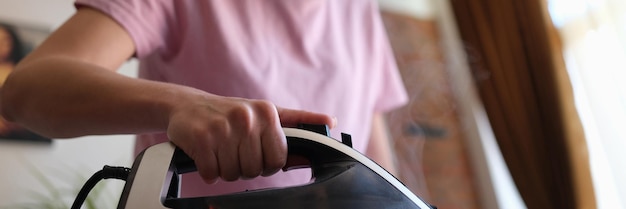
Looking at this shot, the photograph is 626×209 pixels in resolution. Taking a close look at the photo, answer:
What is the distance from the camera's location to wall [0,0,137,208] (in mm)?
1411

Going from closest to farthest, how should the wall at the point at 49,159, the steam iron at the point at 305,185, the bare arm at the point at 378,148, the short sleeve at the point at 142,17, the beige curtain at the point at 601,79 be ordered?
1. the steam iron at the point at 305,185
2. the short sleeve at the point at 142,17
3. the bare arm at the point at 378,148
4. the beige curtain at the point at 601,79
5. the wall at the point at 49,159

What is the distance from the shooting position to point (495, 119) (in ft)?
5.42

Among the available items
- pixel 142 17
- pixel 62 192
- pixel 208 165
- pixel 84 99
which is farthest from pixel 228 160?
pixel 62 192

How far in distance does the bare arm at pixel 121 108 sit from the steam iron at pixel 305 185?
20mm

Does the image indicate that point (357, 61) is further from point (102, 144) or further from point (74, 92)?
point (102, 144)

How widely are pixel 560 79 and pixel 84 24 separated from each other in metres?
1.23

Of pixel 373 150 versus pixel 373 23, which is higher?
pixel 373 23

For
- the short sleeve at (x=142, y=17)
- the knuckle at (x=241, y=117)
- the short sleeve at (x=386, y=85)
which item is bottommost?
the short sleeve at (x=386, y=85)

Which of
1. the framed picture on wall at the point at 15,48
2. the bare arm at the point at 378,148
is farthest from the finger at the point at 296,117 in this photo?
the framed picture on wall at the point at 15,48

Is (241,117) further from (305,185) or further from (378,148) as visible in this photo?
(378,148)

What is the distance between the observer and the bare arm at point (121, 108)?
1.39 feet

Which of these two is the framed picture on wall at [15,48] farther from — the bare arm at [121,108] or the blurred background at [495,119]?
the bare arm at [121,108]

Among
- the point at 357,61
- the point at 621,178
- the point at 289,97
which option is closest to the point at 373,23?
the point at 357,61

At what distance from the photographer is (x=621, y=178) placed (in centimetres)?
127
